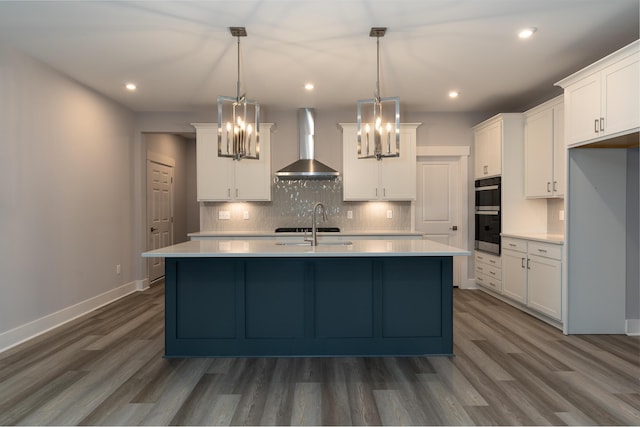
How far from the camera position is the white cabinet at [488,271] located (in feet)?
17.1

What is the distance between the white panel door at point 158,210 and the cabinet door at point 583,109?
550 cm

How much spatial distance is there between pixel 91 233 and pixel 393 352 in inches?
148

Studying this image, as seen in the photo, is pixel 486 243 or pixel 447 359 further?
pixel 486 243

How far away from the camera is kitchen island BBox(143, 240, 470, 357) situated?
3.28 metres

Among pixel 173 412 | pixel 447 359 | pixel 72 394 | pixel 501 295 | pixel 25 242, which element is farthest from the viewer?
pixel 501 295

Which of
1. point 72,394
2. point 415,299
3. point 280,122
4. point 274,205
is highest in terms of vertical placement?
point 280,122

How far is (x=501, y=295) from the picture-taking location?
17.1 ft

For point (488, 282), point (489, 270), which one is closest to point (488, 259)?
point (489, 270)

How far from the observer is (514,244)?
4816 millimetres

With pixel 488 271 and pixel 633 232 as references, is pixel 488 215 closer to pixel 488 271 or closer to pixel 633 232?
pixel 488 271

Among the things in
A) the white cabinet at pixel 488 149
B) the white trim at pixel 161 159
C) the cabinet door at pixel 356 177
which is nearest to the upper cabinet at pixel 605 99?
the white cabinet at pixel 488 149

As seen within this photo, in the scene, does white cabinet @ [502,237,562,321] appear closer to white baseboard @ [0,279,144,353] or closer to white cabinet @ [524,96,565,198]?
white cabinet @ [524,96,565,198]

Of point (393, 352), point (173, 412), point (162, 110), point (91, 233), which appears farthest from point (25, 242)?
point (393, 352)

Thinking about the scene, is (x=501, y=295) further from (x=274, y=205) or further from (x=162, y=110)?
(x=162, y=110)
